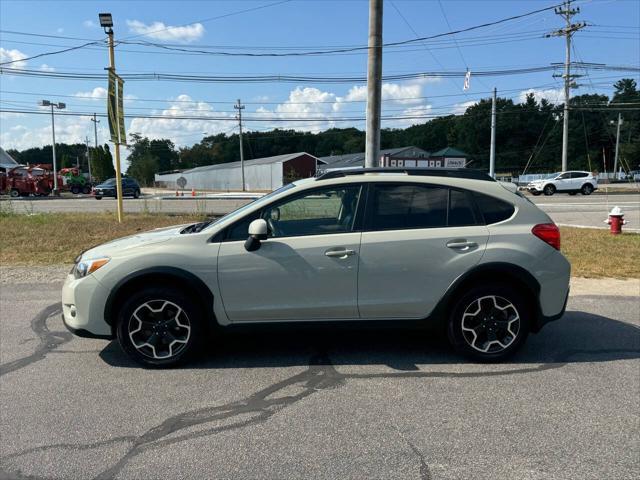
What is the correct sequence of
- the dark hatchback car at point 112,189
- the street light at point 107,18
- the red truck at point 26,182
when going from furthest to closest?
1. the red truck at point 26,182
2. the dark hatchback car at point 112,189
3. the street light at point 107,18

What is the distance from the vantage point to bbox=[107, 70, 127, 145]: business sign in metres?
14.1

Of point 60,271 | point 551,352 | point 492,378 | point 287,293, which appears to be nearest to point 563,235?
point 551,352

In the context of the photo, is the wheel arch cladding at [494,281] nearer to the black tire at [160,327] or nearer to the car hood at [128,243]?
the black tire at [160,327]

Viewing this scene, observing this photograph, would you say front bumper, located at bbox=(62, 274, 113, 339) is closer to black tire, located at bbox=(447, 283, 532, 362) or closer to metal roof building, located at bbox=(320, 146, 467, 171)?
black tire, located at bbox=(447, 283, 532, 362)

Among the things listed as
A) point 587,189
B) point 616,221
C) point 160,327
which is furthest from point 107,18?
point 587,189

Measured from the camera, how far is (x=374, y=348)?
15.9ft

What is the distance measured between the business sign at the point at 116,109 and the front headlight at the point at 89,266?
35.8 ft

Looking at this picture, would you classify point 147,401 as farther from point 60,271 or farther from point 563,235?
point 563,235

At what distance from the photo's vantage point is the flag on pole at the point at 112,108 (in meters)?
14.1

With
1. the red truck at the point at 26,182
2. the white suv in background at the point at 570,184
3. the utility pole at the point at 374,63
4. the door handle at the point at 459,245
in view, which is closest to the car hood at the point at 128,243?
the door handle at the point at 459,245

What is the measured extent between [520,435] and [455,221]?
1894 mm

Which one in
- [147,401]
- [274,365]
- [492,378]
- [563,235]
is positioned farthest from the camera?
[563,235]

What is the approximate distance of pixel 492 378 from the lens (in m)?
4.16

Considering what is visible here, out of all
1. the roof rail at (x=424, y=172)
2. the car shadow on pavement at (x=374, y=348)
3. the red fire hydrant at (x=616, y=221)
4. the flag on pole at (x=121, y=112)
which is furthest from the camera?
the flag on pole at (x=121, y=112)
